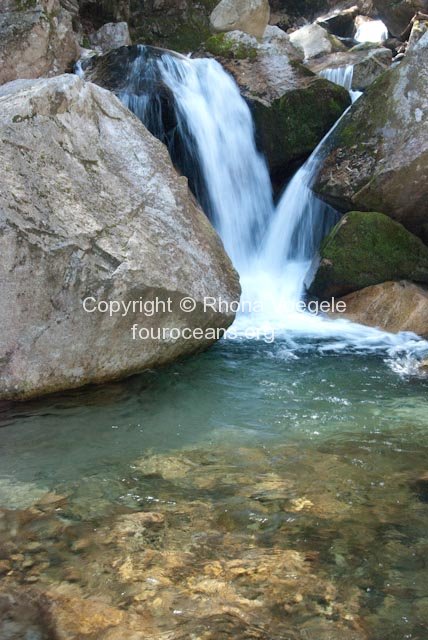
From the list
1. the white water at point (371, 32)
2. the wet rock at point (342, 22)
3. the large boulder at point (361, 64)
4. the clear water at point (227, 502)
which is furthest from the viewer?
the wet rock at point (342, 22)

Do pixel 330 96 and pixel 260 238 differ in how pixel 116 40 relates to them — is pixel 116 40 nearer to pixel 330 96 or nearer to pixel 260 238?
pixel 330 96

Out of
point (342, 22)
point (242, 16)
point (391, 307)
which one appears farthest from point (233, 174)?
point (342, 22)

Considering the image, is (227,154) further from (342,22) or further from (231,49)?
(342,22)

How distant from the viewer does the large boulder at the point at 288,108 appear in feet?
33.0

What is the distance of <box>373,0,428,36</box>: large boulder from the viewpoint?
21688mm

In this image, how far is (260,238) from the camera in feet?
32.3

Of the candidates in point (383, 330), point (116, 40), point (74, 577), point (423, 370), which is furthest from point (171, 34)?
point (74, 577)

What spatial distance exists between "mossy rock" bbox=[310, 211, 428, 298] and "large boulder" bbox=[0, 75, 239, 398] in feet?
9.90

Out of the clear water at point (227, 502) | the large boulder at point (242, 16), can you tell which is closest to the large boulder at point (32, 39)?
the large boulder at point (242, 16)

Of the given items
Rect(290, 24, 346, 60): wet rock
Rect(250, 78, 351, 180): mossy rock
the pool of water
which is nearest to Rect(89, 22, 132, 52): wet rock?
Rect(250, 78, 351, 180): mossy rock

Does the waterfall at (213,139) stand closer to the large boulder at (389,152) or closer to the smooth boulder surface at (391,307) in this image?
the large boulder at (389,152)

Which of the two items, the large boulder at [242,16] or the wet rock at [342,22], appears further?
the wet rock at [342,22]

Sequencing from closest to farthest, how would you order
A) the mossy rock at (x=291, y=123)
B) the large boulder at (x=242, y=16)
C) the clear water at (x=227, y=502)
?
the clear water at (x=227, y=502) → the mossy rock at (x=291, y=123) → the large boulder at (x=242, y=16)

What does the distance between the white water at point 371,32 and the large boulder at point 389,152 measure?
17.6 m
